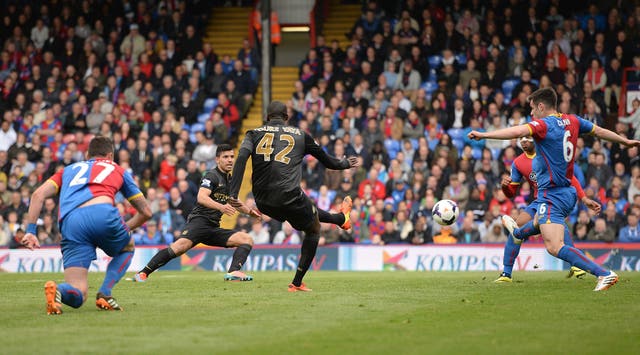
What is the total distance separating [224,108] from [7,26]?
903 centimetres

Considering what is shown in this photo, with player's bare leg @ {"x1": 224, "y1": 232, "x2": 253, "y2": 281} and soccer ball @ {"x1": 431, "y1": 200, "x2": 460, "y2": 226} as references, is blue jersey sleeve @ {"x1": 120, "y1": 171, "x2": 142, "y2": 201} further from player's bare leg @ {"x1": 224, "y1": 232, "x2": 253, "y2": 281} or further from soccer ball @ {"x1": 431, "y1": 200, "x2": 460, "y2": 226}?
soccer ball @ {"x1": 431, "y1": 200, "x2": 460, "y2": 226}

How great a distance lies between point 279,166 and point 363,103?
1446 cm

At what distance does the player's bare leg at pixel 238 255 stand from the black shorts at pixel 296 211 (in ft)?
10.7

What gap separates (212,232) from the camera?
52.3ft

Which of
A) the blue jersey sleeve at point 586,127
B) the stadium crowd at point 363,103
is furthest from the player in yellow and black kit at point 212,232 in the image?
the stadium crowd at point 363,103

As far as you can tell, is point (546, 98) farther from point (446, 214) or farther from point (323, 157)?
point (446, 214)

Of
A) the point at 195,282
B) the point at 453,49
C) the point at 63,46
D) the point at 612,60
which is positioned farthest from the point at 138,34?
the point at 195,282

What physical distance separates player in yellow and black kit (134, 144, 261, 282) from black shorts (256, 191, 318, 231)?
2580mm

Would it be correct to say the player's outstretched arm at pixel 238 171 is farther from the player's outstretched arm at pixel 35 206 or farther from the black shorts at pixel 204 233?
the black shorts at pixel 204 233

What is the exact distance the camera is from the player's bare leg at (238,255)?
1584cm

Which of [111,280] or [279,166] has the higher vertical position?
[279,166]

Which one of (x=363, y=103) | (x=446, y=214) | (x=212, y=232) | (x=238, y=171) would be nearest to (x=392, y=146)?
(x=363, y=103)

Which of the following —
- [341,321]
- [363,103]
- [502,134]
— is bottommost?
[341,321]

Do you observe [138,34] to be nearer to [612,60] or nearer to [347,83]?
[347,83]
